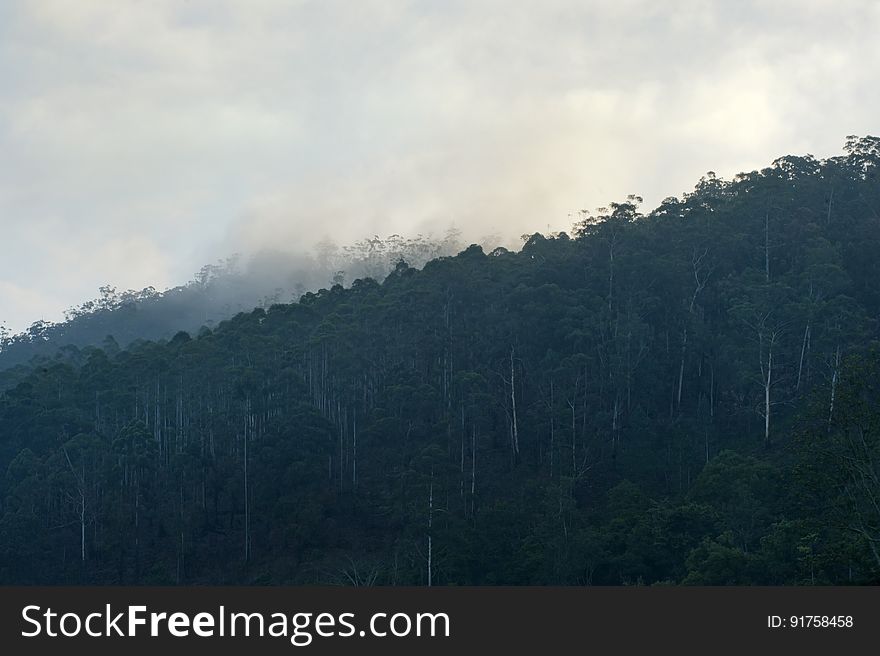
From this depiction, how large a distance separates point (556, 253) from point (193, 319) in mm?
70548

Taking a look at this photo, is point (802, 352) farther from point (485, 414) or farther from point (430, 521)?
point (430, 521)

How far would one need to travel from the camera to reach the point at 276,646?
1866cm

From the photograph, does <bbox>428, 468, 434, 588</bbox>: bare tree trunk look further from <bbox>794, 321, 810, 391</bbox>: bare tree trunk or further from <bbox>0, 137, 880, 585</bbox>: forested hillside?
<bbox>794, 321, 810, 391</bbox>: bare tree trunk

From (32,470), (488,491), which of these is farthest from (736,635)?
(32,470)

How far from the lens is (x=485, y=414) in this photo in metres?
54.1

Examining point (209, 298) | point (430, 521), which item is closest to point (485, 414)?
point (430, 521)

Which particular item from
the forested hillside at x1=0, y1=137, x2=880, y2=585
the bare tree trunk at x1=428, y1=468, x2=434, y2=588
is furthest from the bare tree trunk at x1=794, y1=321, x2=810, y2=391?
the bare tree trunk at x1=428, y1=468, x2=434, y2=588

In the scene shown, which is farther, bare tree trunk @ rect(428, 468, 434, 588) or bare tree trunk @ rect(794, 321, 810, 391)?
bare tree trunk @ rect(794, 321, 810, 391)

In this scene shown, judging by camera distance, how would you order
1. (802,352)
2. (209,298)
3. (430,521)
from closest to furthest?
(430,521), (802,352), (209,298)

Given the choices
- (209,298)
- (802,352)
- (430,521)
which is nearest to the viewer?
(430,521)

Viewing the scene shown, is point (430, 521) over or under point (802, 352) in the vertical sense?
under

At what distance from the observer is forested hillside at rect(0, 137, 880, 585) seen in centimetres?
4103

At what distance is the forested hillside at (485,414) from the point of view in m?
41.0

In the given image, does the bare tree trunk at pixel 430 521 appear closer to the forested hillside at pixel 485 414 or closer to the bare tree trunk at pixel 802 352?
the forested hillside at pixel 485 414
